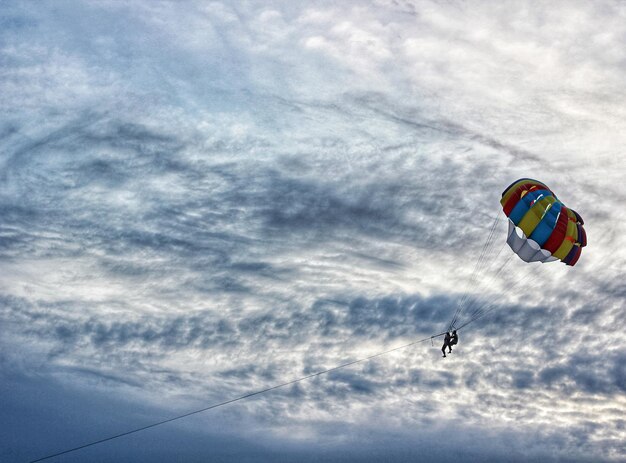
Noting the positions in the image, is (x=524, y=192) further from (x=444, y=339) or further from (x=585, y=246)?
(x=444, y=339)

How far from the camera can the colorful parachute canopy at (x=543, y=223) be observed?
186ft

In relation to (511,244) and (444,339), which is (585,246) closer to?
(511,244)

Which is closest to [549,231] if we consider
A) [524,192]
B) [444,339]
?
[524,192]

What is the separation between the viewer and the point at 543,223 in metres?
56.6

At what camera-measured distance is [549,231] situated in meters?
56.6

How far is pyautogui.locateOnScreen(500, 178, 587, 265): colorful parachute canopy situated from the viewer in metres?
56.8

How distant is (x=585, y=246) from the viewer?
193 ft

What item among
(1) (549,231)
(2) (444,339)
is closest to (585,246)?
(1) (549,231)

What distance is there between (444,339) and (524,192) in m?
13.4

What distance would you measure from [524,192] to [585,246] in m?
6.79

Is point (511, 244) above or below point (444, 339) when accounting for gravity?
above

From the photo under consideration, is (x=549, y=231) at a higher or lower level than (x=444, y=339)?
higher

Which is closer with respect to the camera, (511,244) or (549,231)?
(549,231)

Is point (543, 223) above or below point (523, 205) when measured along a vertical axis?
below
